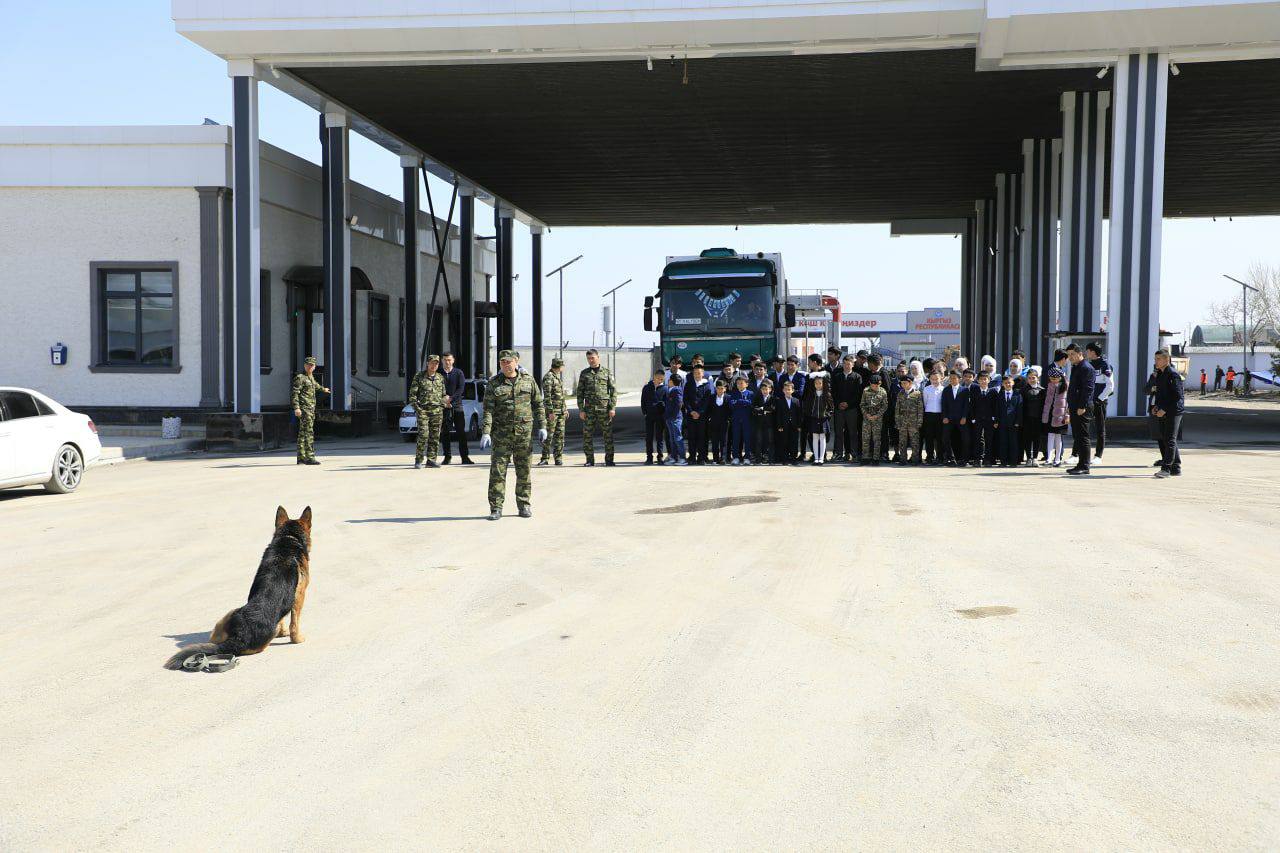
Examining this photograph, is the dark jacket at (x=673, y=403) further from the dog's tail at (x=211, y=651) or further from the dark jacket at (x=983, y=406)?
the dog's tail at (x=211, y=651)

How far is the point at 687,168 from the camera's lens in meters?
34.4

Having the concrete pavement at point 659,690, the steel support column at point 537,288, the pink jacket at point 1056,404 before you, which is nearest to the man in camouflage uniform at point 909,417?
the pink jacket at point 1056,404

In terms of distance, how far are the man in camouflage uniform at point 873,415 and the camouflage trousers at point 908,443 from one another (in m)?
0.35

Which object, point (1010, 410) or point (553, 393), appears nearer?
point (1010, 410)

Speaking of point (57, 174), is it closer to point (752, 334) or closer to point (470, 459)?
point (470, 459)

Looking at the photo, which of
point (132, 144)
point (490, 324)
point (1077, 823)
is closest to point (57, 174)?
point (132, 144)

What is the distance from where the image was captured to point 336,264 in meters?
26.4

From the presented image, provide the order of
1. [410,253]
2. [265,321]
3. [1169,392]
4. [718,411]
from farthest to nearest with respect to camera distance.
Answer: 1. [410,253]
2. [265,321]
3. [718,411]
4. [1169,392]

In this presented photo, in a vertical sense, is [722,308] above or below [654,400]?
above

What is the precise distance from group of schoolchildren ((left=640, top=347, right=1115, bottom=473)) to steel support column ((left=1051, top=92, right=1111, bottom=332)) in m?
7.88

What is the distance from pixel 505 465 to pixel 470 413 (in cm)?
1162

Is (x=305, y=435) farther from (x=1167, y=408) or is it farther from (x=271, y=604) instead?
(x=1167, y=408)

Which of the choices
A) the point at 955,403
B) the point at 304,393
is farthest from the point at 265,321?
A: the point at 955,403

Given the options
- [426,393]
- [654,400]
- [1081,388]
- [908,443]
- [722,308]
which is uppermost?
[722,308]
